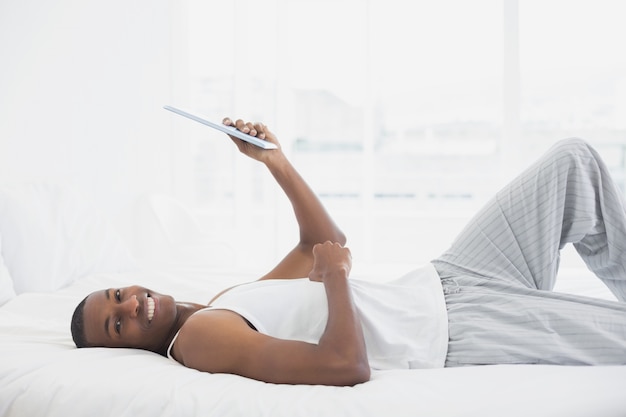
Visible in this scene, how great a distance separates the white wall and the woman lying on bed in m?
1.39

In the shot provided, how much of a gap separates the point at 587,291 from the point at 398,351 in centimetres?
91

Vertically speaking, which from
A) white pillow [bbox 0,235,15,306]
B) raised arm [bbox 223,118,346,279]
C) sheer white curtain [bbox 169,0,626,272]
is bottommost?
white pillow [bbox 0,235,15,306]

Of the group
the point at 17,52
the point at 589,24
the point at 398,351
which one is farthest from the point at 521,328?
the point at 589,24

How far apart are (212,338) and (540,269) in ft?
2.65

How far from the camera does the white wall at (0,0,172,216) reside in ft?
9.32

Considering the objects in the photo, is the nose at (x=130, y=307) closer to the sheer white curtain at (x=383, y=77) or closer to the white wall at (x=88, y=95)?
the white wall at (x=88, y=95)

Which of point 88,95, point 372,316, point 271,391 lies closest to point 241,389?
point 271,391

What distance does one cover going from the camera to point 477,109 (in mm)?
6734

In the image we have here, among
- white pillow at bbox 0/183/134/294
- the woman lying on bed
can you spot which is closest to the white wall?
white pillow at bbox 0/183/134/294

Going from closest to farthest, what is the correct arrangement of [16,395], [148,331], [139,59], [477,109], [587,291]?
[16,395], [148,331], [587,291], [139,59], [477,109]

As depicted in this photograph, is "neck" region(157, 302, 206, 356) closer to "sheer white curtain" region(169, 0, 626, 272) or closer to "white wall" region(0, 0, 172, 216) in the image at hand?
"white wall" region(0, 0, 172, 216)

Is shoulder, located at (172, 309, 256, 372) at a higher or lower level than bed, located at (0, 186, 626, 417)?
higher

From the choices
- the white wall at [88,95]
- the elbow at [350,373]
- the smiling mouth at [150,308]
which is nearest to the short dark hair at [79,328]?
the smiling mouth at [150,308]

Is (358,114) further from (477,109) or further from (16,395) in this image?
(16,395)
